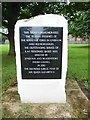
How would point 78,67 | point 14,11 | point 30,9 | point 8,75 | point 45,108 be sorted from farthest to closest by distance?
point 30,9, point 14,11, point 78,67, point 8,75, point 45,108

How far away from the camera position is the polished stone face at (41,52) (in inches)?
295

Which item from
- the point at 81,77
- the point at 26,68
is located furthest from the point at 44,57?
the point at 81,77

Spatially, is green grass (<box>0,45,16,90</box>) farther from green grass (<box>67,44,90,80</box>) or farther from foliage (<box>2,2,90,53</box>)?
foliage (<box>2,2,90,53</box>)

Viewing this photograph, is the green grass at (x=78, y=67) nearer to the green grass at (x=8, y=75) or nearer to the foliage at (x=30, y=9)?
the green grass at (x=8, y=75)

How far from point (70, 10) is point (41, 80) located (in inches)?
670

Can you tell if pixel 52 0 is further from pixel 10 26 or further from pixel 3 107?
pixel 3 107

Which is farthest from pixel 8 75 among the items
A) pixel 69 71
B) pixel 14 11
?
pixel 14 11

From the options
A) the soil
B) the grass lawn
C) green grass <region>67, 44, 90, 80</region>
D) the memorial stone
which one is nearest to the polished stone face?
the memorial stone

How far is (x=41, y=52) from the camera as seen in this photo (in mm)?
7527

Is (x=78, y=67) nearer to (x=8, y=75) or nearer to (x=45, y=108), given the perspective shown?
(x=8, y=75)

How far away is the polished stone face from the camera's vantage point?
749cm

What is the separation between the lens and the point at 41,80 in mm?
7516

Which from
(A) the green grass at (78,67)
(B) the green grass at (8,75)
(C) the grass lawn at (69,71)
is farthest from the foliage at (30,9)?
(B) the green grass at (8,75)

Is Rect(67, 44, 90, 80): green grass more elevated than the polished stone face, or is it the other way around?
the polished stone face
